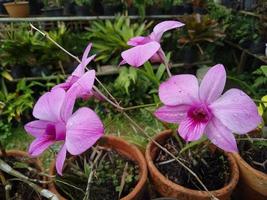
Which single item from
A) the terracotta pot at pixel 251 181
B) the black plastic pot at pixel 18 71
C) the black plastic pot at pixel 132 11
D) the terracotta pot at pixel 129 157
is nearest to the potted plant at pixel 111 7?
the black plastic pot at pixel 132 11

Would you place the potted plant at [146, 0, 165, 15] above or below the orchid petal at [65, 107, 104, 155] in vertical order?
below

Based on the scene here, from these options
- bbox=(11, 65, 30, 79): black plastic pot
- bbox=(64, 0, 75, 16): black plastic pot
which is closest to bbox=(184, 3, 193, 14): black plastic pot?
bbox=(64, 0, 75, 16): black plastic pot

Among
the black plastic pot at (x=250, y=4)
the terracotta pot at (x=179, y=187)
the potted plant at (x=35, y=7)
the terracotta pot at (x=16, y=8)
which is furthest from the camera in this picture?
the potted plant at (x=35, y=7)

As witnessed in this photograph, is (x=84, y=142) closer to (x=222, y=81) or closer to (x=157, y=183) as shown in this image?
(x=222, y=81)

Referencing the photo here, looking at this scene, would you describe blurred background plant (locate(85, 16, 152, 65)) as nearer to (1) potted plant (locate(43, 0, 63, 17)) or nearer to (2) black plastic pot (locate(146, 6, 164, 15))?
(2) black plastic pot (locate(146, 6, 164, 15))

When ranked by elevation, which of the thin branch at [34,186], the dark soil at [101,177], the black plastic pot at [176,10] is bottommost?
the dark soil at [101,177]

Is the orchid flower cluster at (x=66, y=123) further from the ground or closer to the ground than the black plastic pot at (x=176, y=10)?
further from the ground

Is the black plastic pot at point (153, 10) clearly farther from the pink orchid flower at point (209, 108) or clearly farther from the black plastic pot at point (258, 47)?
the pink orchid flower at point (209, 108)
